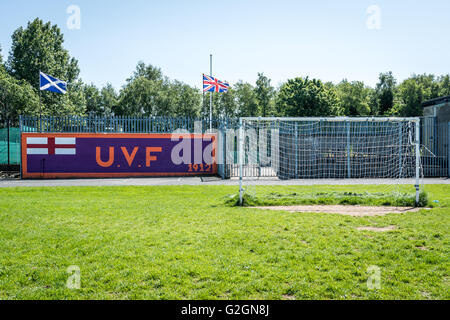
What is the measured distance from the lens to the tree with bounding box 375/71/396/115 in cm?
6250

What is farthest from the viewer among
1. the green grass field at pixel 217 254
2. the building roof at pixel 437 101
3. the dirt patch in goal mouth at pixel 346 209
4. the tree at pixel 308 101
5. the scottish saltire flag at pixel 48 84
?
the tree at pixel 308 101

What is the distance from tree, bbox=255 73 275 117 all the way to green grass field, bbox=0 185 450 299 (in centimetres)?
5657

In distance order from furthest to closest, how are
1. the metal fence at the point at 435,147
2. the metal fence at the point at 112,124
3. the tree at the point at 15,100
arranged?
the tree at the point at 15,100 → the metal fence at the point at 112,124 → the metal fence at the point at 435,147

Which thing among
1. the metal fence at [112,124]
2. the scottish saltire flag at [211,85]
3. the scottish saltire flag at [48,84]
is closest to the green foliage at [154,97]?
the scottish saltire flag at [211,85]

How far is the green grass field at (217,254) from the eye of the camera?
13.4ft

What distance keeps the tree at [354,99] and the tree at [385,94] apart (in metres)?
2.43

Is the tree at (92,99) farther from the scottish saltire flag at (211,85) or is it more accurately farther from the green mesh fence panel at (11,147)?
the scottish saltire flag at (211,85)

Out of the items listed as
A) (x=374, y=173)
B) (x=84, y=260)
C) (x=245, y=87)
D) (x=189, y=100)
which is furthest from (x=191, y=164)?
(x=245, y=87)

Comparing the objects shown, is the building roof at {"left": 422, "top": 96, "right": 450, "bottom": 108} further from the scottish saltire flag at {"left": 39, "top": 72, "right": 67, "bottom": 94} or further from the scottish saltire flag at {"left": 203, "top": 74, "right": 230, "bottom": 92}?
the scottish saltire flag at {"left": 39, "top": 72, "right": 67, "bottom": 94}

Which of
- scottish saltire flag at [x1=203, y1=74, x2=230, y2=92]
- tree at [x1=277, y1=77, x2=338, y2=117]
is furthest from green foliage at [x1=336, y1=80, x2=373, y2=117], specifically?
scottish saltire flag at [x1=203, y1=74, x2=230, y2=92]

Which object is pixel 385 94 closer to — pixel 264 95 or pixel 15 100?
pixel 264 95

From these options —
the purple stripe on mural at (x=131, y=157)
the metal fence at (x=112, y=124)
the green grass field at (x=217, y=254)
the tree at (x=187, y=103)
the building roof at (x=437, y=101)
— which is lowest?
the green grass field at (x=217, y=254)

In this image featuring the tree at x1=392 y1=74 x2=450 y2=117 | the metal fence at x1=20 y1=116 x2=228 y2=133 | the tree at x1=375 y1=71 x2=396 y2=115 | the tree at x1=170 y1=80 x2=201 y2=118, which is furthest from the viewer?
the tree at x1=392 y1=74 x2=450 y2=117

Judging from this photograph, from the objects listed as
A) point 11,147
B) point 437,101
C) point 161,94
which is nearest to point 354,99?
point 161,94
